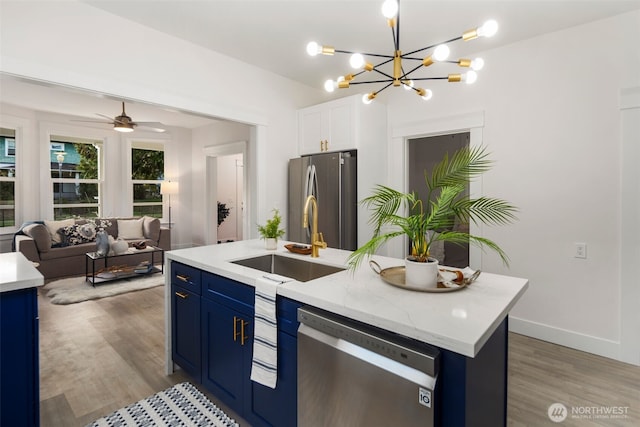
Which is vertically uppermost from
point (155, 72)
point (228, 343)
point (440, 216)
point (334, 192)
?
point (155, 72)

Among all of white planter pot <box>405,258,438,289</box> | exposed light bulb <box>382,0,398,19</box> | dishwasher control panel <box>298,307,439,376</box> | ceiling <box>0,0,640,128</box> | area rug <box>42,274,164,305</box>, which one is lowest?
area rug <box>42,274,164,305</box>

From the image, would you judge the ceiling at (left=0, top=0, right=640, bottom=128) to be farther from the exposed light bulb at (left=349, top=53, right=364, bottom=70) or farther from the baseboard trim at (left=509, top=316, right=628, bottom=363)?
the baseboard trim at (left=509, top=316, right=628, bottom=363)

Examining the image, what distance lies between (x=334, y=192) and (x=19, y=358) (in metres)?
2.72

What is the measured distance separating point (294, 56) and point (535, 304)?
3441mm

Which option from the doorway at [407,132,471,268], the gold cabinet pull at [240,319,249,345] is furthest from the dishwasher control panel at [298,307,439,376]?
the doorway at [407,132,471,268]

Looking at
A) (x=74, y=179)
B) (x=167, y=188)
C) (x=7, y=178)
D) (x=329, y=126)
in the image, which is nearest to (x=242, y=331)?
(x=329, y=126)

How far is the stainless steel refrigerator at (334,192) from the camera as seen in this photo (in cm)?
354

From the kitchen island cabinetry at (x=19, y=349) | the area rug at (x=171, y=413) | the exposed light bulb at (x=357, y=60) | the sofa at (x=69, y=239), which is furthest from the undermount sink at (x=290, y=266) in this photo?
the sofa at (x=69, y=239)

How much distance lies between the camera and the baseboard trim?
8.77 ft

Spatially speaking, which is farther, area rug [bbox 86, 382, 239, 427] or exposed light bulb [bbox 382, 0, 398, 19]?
area rug [bbox 86, 382, 239, 427]

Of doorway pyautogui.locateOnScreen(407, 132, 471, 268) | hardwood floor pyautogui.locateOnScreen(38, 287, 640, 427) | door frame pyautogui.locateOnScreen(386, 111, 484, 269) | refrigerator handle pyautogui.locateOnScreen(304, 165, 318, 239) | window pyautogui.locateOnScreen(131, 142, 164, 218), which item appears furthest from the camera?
window pyautogui.locateOnScreen(131, 142, 164, 218)

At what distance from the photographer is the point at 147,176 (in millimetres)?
6914

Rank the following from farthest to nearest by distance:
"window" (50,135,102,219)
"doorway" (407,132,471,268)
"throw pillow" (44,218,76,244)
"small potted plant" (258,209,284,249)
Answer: "window" (50,135,102,219), "doorway" (407,132,471,268), "throw pillow" (44,218,76,244), "small potted plant" (258,209,284,249)

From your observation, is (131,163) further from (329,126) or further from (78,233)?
(329,126)
